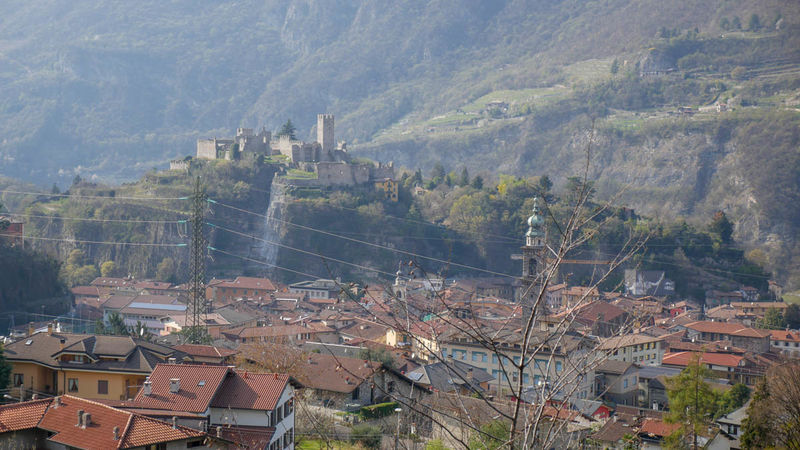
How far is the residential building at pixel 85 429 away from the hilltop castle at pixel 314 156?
6810 cm

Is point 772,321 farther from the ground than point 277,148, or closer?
closer

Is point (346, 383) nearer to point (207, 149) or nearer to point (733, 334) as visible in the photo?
point (733, 334)

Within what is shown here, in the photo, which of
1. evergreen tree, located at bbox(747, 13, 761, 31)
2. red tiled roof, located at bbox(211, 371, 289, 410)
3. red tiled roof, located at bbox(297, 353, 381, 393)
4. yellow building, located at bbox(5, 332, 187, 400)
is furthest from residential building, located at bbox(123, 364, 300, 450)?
evergreen tree, located at bbox(747, 13, 761, 31)

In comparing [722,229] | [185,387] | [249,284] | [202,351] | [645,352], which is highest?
[185,387]

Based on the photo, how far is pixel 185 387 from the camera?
21.8m

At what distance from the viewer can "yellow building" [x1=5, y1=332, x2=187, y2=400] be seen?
26969 mm

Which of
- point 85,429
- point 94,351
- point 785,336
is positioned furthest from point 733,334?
point 85,429

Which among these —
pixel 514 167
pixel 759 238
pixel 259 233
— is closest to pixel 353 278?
pixel 259 233

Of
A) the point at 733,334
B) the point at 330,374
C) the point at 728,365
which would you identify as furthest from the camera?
the point at 733,334

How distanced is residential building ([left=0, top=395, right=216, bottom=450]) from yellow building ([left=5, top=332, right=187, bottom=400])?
735 cm

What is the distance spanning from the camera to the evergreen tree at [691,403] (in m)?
29.6

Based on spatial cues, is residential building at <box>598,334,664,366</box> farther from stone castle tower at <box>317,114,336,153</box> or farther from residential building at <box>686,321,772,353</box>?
stone castle tower at <box>317,114,336,153</box>

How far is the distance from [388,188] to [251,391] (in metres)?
70.9

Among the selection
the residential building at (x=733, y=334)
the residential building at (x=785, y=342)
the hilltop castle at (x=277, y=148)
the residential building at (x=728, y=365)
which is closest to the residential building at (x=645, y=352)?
the residential building at (x=728, y=365)
